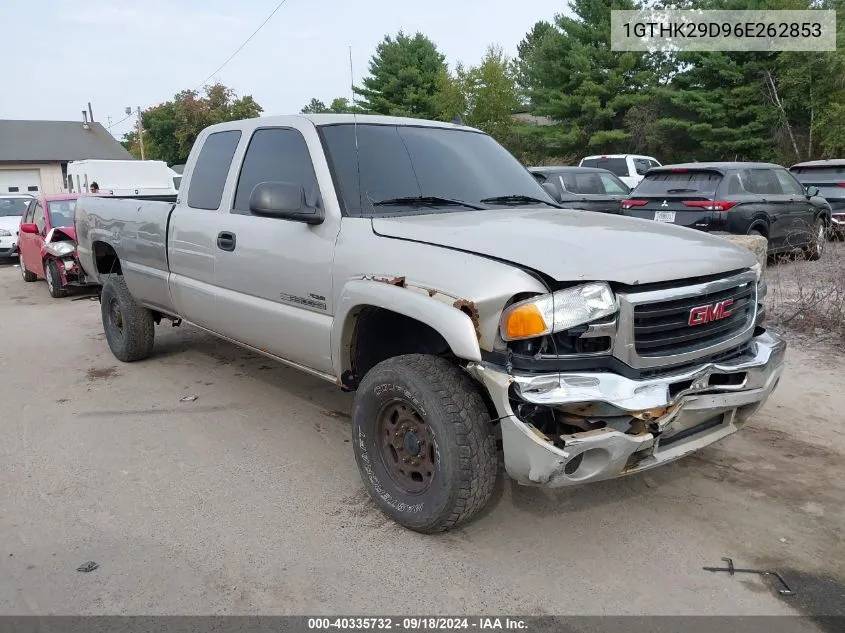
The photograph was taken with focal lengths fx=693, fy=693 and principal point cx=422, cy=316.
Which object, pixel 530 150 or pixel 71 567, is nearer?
pixel 71 567

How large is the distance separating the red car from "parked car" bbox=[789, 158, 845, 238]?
1292cm

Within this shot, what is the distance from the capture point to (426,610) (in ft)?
9.23

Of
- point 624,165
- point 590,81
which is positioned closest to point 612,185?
point 624,165

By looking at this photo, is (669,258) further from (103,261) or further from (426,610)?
(103,261)

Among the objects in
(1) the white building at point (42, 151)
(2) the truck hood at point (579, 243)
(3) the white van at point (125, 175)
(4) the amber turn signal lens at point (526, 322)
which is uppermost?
(1) the white building at point (42, 151)

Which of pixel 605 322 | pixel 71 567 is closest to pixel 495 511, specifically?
pixel 605 322

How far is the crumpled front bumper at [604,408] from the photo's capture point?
2791mm

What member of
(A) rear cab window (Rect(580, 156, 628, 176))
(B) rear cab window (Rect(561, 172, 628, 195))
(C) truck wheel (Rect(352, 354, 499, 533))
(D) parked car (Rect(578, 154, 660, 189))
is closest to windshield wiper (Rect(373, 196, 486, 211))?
(C) truck wheel (Rect(352, 354, 499, 533))

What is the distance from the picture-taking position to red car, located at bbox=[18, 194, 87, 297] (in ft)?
33.8

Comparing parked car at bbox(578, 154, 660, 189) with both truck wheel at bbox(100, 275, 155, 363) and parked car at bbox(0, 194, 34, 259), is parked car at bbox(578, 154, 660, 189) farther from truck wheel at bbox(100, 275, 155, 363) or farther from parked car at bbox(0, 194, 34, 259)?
truck wheel at bbox(100, 275, 155, 363)

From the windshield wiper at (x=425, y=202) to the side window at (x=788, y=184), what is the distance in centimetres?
908

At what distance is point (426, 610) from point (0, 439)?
3430 millimetres

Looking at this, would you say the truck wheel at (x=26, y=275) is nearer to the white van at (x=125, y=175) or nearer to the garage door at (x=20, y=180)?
the white van at (x=125, y=175)

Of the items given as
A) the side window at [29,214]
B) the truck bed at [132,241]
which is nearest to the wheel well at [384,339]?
the truck bed at [132,241]
